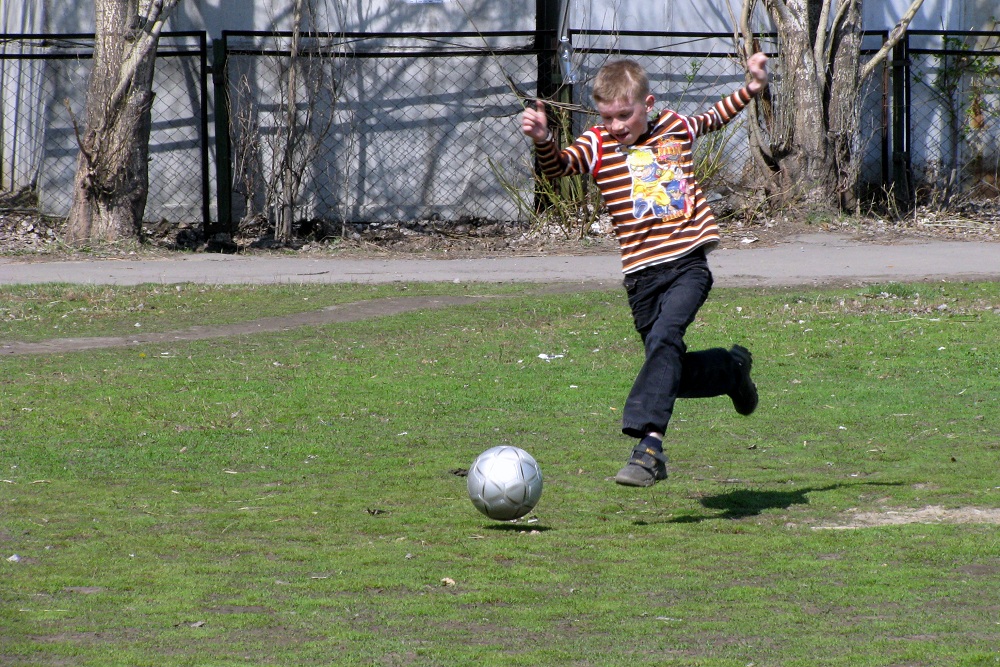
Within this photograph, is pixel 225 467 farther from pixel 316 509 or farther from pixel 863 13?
pixel 863 13

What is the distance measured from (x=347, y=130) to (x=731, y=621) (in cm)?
1463

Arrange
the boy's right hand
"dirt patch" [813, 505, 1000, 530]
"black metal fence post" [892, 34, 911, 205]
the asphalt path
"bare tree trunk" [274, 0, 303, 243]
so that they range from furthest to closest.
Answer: "black metal fence post" [892, 34, 911, 205]
"bare tree trunk" [274, 0, 303, 243]
the asphalt path
the boy's right hand
"dirt patch" [813, 505, 1000, 530]

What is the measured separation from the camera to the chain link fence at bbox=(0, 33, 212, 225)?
56.9ft

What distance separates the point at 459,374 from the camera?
830 centimetres

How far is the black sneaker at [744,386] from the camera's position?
551cm

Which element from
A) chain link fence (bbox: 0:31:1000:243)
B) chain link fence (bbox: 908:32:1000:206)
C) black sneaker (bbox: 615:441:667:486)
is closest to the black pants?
black sneaker (bbox: 615:441:667:486)

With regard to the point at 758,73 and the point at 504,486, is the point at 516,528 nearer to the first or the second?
the point at 504,486

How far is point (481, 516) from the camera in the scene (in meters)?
5.04

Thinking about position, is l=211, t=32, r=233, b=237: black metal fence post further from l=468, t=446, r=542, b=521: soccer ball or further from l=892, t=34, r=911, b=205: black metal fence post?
l=468, t=446, r=542, b=521: soccer ball

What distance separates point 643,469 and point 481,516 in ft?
2.24

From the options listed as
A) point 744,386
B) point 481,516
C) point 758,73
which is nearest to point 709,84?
point 758,73

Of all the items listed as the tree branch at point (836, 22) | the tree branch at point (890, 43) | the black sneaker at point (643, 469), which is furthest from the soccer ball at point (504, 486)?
the tree branch at point (890, 43)

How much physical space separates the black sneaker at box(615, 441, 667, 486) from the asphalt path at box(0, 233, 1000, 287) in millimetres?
7343

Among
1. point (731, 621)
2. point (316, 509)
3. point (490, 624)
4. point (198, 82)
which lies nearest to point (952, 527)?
point (731, 621)
